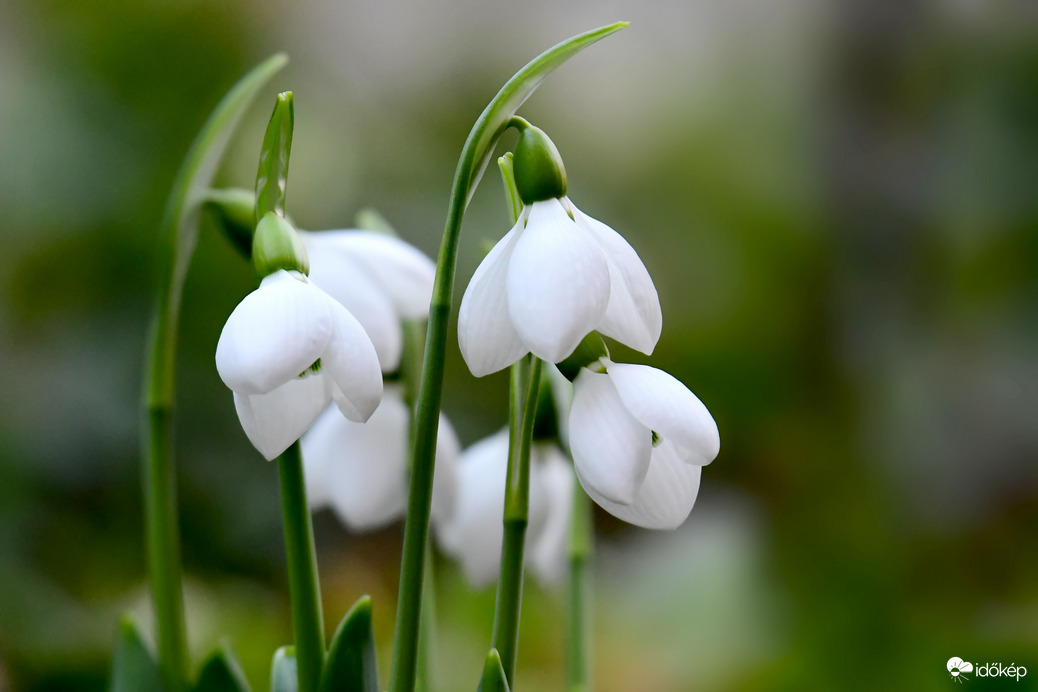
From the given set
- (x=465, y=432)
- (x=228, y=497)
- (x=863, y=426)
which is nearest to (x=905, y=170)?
(x=863, y=426)

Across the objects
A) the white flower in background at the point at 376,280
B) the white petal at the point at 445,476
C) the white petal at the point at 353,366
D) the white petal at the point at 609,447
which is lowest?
the white petal at the point at 445,476

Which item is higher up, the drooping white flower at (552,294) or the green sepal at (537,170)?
the green sepal at (537,170)

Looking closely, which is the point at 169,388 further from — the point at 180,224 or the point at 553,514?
the point at 553,514

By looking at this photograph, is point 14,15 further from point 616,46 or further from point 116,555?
point 616,46

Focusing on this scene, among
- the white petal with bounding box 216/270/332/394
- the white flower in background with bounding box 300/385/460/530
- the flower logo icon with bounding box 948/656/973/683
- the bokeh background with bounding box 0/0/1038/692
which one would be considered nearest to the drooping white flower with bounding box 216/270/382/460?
the white petal with bounding box 216/270/332/394

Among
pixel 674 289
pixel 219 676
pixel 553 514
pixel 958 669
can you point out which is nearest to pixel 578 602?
pixel 553 514

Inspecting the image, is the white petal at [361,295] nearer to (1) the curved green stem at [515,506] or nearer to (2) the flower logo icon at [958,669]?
(1) the curved green stem at [515,506]

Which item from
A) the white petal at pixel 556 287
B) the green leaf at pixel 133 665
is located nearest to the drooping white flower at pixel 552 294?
the white petal at pixel 556 287
